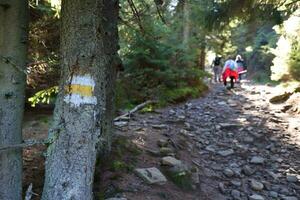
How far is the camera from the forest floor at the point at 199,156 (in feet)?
20.1

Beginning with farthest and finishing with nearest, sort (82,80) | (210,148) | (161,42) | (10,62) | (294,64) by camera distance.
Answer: (294,64) → (161,42) → (210,148) → (10,62) → (82,80)

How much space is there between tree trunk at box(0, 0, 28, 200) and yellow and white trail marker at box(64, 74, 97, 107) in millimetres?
753

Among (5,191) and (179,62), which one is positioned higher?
(179,62)

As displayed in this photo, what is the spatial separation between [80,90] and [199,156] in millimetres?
4728

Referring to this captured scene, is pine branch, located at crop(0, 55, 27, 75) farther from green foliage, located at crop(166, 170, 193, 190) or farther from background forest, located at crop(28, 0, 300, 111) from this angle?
green foliage, located at crop(166, 170, 193, 190)

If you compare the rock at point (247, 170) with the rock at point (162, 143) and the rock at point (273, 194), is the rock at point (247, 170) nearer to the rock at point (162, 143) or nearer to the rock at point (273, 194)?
the rock at point (273, 194)

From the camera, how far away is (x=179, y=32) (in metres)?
20.3

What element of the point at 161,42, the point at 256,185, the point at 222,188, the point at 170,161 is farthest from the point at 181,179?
the point at 161,42

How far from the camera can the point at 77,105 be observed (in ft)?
13.7

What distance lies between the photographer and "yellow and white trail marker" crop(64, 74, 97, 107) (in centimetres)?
414

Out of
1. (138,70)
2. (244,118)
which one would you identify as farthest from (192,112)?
(138,70)

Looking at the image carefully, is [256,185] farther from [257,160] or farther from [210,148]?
[210,148]

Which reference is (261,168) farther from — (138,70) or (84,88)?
(138,70)

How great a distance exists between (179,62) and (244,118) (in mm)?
4070
